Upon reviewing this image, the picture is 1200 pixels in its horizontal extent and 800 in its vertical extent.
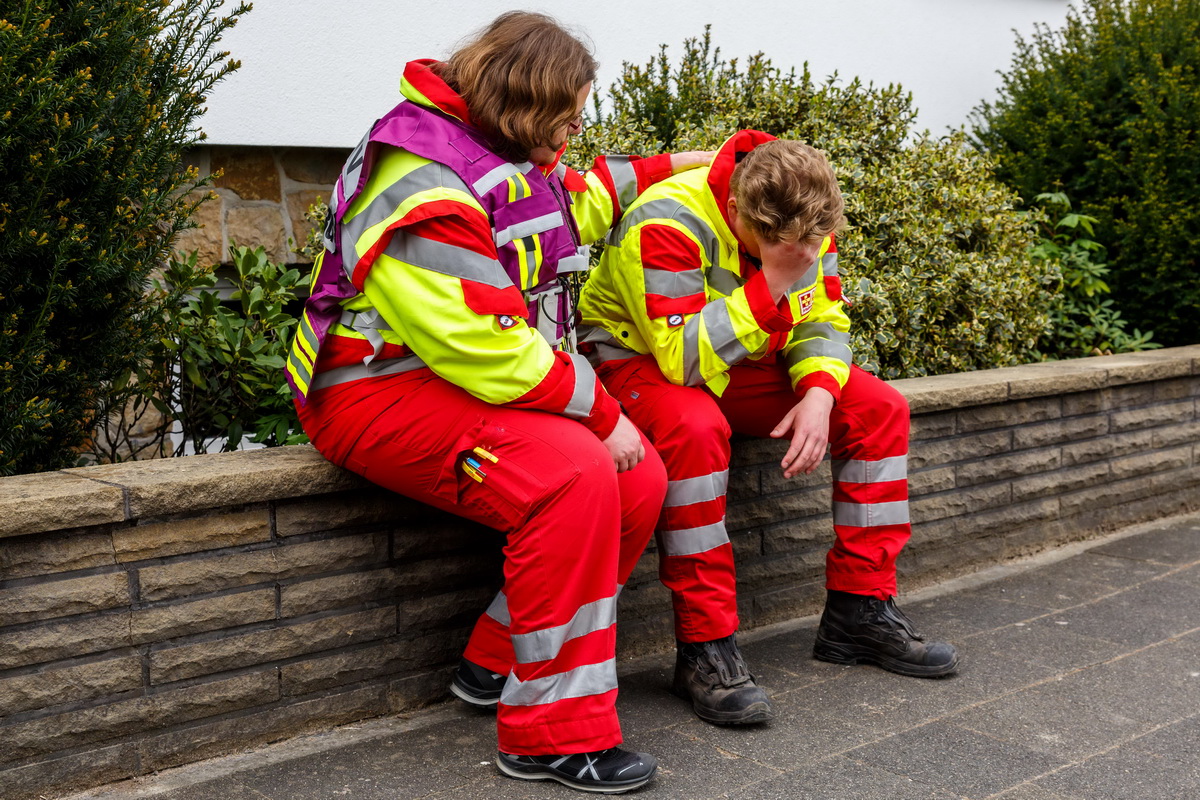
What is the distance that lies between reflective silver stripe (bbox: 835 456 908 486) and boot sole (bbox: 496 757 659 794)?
44.6 inches

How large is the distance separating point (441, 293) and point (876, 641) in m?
1.69

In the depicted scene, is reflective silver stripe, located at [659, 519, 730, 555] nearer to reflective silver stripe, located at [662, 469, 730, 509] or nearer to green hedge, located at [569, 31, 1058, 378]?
reflective silver stripe, located at [662, 469, 730, 509]

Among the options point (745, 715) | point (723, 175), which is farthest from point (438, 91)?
point (745, 715)

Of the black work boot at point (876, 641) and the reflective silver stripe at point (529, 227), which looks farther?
the black work boot at point (876, 641)

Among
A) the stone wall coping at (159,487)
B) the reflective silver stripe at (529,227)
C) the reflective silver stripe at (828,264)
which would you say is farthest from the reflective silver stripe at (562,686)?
the reflective silver stripe at (828,264)

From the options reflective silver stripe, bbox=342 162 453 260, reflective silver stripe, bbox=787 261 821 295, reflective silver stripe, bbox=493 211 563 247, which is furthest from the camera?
reflective silver stripe, bbox=787 261 821 295

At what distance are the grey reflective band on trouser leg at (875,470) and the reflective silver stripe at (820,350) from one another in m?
0.30

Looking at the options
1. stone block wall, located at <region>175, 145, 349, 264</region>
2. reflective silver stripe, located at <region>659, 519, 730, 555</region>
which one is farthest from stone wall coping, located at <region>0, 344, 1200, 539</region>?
stone block wall, located at <region>175, 145, 349, 264</region>

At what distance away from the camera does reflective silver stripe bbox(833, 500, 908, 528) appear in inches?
129

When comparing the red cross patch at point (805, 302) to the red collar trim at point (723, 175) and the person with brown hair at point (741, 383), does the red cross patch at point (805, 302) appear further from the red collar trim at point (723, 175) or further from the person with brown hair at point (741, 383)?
the red collar trim at point (723, 175)

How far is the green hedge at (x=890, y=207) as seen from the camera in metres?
4.50

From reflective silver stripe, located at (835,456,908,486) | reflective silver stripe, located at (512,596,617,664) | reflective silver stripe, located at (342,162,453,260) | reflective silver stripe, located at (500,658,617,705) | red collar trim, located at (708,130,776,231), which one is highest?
red collar trim, located at (708,130,776,231)

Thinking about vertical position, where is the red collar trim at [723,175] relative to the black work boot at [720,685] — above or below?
above

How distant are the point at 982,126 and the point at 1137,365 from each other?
2.63 meters
